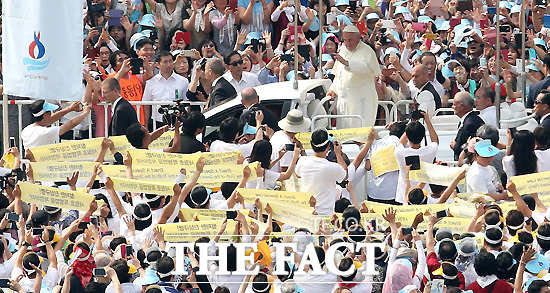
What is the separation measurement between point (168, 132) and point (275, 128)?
3.81 feet

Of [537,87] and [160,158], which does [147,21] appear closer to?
[537,87]

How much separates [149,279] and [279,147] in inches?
155

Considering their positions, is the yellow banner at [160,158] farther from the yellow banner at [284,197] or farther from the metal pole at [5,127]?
the metal pole at [5,127]

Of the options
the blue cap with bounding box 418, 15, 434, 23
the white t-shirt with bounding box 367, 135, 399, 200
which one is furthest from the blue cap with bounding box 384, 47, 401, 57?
the white t-shirt with bounding box 367, 135, 399, 200

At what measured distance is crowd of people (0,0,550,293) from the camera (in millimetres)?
11383

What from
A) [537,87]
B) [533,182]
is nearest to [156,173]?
[533,182]

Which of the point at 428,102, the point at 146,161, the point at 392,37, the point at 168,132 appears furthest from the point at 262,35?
the point at 146,161

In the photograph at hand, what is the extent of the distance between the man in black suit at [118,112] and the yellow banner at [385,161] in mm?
2635

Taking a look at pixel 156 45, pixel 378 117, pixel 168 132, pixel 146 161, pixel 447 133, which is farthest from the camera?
pixel 156 45

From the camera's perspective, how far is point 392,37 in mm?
20359

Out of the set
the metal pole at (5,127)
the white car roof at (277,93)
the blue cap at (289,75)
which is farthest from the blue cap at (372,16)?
the metal pole at (5,127)

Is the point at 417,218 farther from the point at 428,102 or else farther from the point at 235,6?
the point at 235,6

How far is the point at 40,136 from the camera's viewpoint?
49.1ft

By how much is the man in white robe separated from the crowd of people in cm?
2
